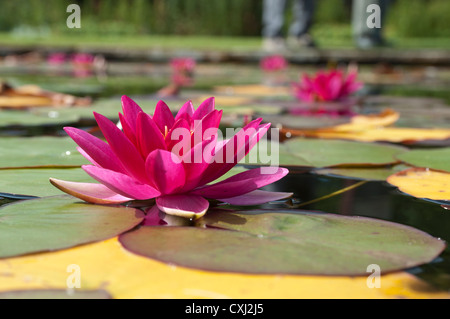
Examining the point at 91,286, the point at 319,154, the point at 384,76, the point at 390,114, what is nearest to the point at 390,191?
the point at 319,154

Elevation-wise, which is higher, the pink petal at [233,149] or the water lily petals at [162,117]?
the water lily petals at [162,117]

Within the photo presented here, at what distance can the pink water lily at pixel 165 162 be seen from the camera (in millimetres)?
871

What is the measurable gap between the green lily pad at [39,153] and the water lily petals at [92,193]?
0.34 meters

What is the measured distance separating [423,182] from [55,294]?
816mm

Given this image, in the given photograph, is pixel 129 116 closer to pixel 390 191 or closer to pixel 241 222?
pixel 241 222

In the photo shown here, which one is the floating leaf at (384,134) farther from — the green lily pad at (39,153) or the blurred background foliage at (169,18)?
the blurred background foliage at (169,18)

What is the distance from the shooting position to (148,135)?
889 millimetres

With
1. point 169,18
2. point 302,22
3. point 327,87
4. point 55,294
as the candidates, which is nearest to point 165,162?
point 55,294

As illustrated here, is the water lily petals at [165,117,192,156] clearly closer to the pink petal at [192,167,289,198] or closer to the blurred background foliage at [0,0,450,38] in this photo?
the pink petal at [192,167,289,198]

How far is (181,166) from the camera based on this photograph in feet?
2.84

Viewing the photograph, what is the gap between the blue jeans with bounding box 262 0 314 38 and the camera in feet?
27.5

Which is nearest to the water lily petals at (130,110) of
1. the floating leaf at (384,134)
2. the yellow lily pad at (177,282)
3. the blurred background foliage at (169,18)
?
the yellow lily pad at (177,282)

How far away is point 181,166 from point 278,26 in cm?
786

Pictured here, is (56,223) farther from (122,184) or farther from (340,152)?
(340,152)
